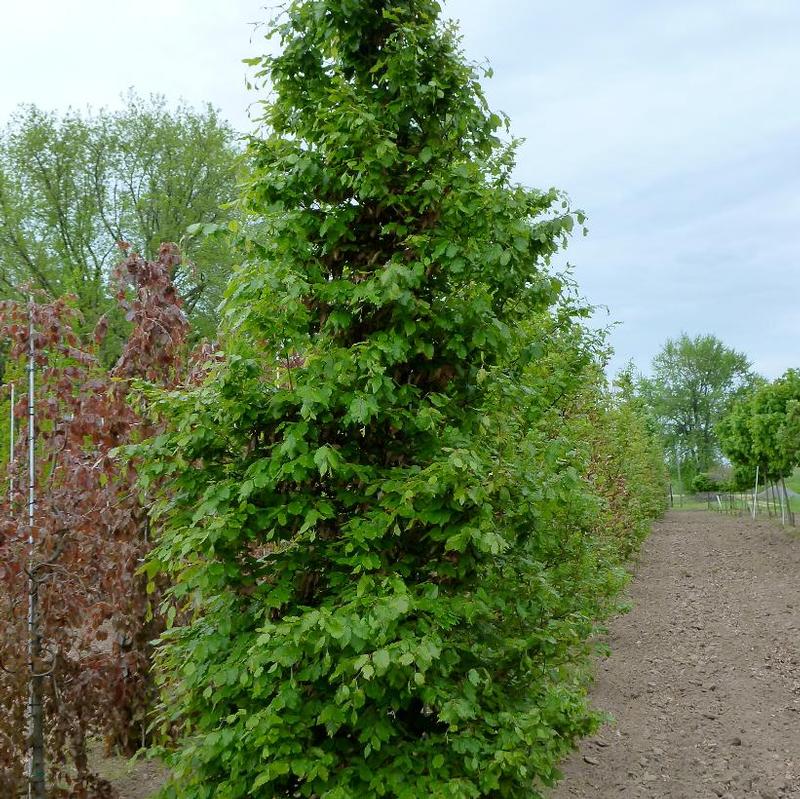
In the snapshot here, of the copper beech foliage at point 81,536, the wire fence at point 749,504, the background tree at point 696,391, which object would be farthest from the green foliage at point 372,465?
the background tree at point 696,391

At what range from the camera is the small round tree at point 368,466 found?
3.31 meters

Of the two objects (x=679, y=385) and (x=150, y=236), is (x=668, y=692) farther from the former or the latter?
(x=679, y=385)

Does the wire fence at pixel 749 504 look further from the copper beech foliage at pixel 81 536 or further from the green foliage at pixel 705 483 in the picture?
the copper beech foliage at pixel 81 536

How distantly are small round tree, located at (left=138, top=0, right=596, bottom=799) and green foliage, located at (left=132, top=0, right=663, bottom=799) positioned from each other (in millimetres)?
14

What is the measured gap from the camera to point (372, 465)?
3859 mm

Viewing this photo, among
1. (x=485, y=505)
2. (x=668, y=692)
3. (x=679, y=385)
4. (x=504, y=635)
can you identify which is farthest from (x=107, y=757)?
(x=679, y=385)

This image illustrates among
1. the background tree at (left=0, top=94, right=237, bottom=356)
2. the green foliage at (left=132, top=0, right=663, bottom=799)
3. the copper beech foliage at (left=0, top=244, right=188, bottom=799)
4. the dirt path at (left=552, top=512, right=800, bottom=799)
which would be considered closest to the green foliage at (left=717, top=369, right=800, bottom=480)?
the dirt path at (left=552, top=512, right=800, bottom=799)

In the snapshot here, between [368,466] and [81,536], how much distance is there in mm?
2191

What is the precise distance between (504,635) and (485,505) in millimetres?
914

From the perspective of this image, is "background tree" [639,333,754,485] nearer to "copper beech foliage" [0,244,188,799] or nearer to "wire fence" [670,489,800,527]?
"wire fence" [670,489,800,527]

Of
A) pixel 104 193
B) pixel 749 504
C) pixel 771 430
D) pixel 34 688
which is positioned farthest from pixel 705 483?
pixel 34 688

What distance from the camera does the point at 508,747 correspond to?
3273 mm

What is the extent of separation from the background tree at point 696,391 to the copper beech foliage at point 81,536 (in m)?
55.7

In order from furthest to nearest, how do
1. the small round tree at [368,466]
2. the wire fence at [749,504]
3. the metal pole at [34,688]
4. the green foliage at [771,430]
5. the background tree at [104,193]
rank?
the wire fence at [749,504] → the background tree at [104,193] → the green foliage at [771,430] → the metal pole at [34,688] → the small round tree at [368,466]
